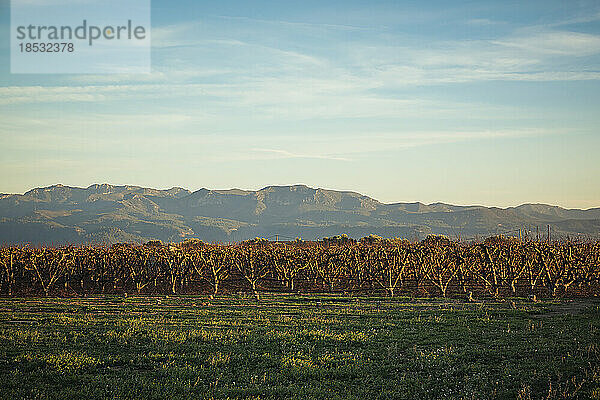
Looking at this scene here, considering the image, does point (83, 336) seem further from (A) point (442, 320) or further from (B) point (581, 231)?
(B) point (581, 231)

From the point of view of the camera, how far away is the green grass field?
11586 millimetres

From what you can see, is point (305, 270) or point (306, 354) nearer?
point (306, 354)

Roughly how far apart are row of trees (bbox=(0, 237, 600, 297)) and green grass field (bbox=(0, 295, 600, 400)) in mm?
12086

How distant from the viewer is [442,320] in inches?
827

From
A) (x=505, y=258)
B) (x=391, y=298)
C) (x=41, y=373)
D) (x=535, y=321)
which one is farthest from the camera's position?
(x=505, y=258)

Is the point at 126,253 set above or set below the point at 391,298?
above

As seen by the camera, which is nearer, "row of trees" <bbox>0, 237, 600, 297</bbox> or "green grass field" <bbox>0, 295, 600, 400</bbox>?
"green grass field" <bbox>0, 295, 600, 400</bbox>

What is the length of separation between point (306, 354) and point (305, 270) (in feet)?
88.1

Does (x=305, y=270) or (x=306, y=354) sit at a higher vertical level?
(x=306, y=354)

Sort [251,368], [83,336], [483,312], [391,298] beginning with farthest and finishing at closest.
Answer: [391,298] < [483,312] < [83,336] < [251,368]

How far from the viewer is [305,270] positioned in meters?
41.8

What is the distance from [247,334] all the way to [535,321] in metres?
12.2

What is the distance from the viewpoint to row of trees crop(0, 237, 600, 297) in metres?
35.7

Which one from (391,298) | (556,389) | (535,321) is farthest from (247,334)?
(391,298)
